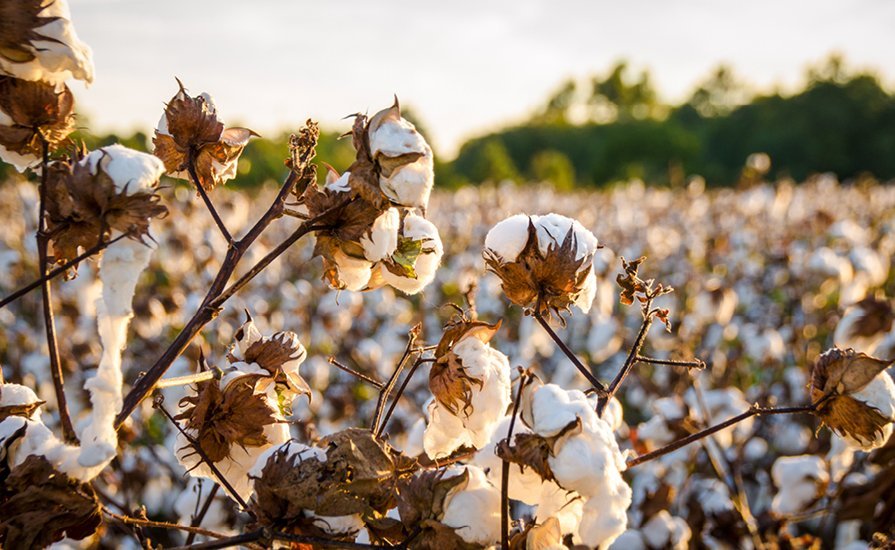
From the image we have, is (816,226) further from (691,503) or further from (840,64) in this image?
(840,64)

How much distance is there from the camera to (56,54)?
27.0 inches

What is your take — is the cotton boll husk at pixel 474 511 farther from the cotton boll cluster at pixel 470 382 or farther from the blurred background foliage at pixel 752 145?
the blurred background foliage at pixel 752 145

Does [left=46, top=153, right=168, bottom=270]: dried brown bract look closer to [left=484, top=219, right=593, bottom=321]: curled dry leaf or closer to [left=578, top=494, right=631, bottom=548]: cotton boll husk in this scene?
[left=484, top=219, right=593, bottom=321]: curled dry leaf

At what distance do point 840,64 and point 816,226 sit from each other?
30680 mm

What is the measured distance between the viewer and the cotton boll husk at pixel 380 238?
2.48ft

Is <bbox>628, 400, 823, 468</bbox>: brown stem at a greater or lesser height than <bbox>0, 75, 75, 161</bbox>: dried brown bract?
lesser

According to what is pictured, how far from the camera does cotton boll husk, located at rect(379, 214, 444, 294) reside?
0.82m

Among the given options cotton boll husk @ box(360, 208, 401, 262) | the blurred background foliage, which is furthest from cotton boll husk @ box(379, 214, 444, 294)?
the blurred background foliage

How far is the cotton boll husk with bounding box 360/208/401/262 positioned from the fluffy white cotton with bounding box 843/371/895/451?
519mm

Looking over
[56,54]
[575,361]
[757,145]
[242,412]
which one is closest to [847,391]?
[575,361]

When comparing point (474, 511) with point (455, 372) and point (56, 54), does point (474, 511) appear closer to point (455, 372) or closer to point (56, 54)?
point (455, 372)

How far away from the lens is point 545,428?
26.6 inches

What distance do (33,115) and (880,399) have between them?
89 cm

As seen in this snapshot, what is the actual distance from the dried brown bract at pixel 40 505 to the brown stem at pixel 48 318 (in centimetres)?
4
